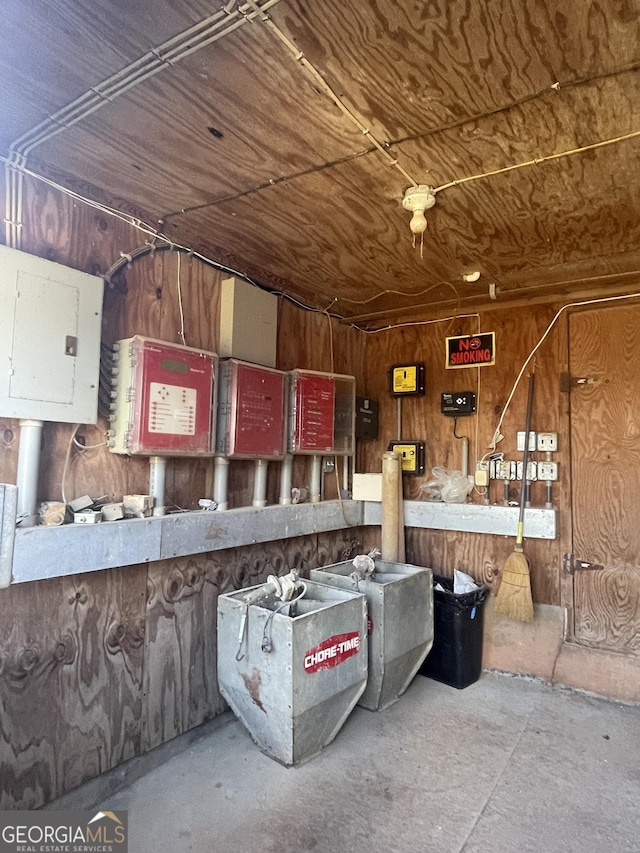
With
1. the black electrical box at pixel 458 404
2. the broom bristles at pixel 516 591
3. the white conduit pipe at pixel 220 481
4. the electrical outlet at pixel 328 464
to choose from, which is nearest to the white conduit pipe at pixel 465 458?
the black electrical box at pixel 458 404

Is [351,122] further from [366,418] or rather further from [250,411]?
[366,418]

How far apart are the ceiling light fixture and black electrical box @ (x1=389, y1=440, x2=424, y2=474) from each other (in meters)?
1.54

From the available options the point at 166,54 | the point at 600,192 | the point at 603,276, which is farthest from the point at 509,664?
the point at 166,54

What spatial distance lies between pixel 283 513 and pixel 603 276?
2019mm

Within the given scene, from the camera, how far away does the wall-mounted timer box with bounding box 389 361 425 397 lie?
311 cm

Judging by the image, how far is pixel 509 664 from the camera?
2742mm

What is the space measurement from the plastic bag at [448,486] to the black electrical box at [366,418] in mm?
475

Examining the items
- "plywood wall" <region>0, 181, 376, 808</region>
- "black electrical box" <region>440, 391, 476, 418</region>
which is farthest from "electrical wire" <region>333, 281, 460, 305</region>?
"plywood wall" <region>0, 181, 376, 808</region>

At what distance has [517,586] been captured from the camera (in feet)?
8.45

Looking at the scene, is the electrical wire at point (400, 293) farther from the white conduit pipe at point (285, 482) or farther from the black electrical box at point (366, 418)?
the white conduit pipe at point (285, 482)

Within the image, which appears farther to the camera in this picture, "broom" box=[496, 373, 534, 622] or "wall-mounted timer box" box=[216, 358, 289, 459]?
"broom" box=[496, 373, 534, 622]

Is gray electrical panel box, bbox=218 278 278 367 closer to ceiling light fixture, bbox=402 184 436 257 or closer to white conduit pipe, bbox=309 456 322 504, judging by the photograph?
white conduit pipe, bbox=309 456 322 504

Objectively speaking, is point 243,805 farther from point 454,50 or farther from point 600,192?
point 600,192

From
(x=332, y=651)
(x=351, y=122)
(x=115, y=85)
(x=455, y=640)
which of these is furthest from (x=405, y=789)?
(x=115, y=85)
